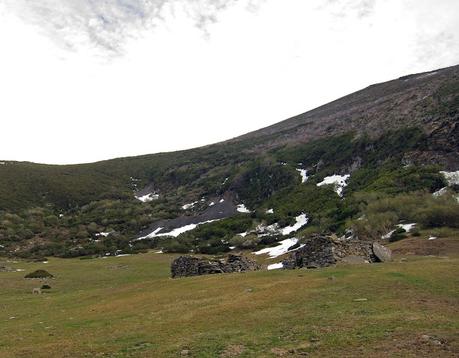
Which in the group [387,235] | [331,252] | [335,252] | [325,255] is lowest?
[387,235]

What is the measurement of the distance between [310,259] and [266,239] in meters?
61.6

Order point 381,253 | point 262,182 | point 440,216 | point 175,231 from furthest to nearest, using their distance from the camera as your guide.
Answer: point 262,182, point 175,231, point 440,216, point 381,253

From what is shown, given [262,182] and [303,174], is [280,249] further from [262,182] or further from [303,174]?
[262,182]

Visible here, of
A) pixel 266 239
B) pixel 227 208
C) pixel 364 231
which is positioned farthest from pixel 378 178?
pixel 227 208

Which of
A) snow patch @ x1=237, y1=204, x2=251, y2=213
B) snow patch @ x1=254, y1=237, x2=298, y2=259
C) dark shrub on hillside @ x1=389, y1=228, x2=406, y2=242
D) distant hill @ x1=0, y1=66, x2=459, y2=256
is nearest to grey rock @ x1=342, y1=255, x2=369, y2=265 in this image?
A: dark shrub on hillside @ x1=389, y1=228, x2=406, y2=242

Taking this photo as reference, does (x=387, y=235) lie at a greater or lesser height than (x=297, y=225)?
greater

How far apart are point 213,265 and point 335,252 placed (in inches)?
490

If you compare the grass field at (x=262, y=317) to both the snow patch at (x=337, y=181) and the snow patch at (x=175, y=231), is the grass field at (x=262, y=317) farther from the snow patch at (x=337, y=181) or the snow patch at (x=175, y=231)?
the snow patch at (x=337, y=181)

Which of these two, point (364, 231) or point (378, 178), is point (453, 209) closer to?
point (364, 231)

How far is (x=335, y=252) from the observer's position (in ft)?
126

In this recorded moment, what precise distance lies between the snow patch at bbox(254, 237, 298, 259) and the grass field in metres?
46.9

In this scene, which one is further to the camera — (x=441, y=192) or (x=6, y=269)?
(x=441, y=192)

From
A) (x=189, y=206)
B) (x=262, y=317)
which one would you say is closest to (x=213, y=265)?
(x=262, y=317)

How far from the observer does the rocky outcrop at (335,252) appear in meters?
38.3
